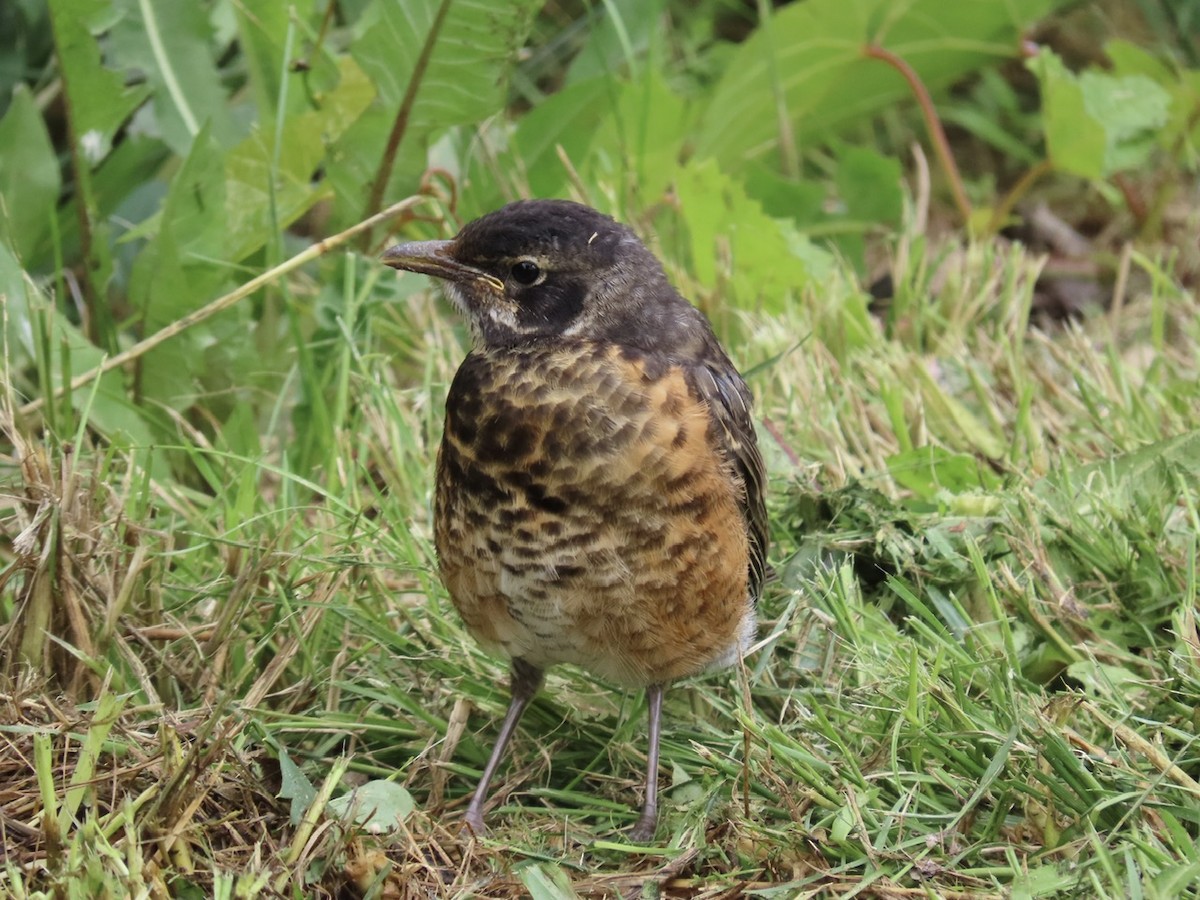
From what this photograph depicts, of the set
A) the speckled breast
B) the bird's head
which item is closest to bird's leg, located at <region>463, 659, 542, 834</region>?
the speckled breast

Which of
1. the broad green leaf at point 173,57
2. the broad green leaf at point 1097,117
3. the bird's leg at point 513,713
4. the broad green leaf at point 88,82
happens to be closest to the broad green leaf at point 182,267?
the broad green leaf at point 88,82

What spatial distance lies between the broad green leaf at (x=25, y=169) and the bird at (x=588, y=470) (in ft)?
5.48

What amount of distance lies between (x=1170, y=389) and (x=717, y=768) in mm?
2319

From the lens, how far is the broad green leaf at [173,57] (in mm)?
5008

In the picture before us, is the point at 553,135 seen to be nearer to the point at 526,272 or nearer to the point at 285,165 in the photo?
the point at 285,165

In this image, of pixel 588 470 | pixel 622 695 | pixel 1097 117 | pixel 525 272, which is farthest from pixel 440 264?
pixel 1097 117

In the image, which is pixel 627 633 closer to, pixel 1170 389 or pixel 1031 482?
pixel 1031 482

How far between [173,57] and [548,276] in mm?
2184

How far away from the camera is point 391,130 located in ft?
16.0

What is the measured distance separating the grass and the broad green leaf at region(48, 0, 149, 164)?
90 centimetres

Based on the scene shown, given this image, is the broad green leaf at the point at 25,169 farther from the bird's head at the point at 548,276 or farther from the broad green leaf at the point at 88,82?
the bird's head at the point at 548,276

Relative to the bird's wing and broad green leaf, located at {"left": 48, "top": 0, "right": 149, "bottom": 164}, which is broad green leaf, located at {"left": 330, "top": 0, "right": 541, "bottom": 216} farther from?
the bird's wing

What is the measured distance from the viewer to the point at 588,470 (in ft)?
10.8

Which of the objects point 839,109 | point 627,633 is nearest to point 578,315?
point 627,633
